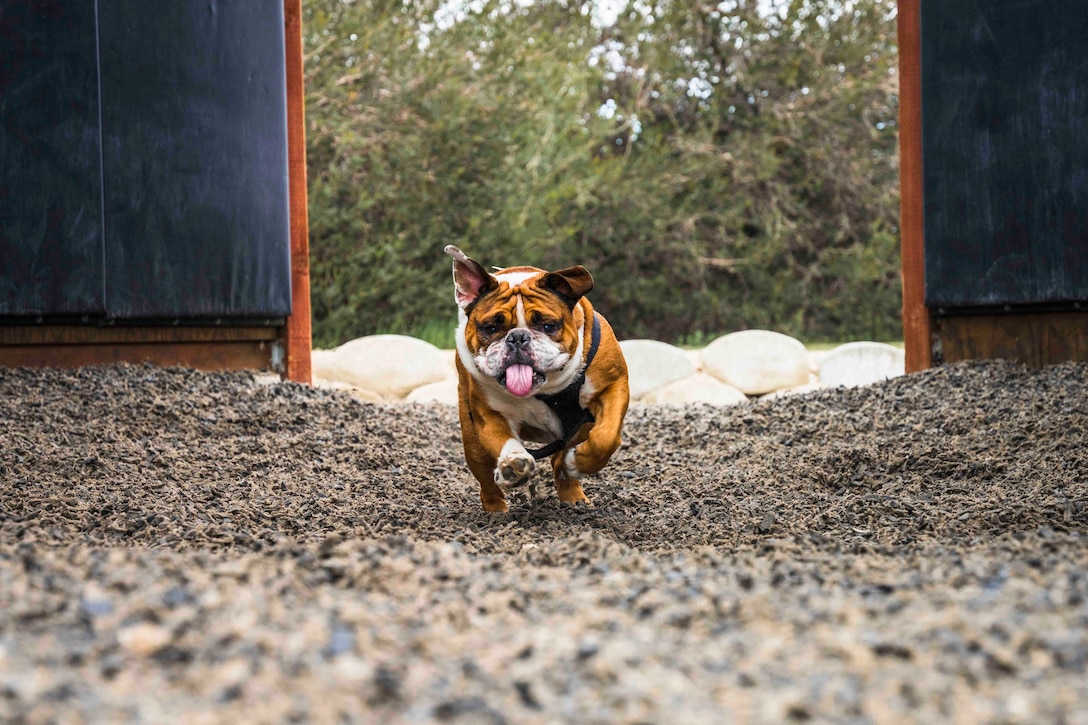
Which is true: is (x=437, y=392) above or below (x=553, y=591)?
above

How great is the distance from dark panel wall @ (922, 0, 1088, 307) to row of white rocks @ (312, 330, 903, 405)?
234 cm

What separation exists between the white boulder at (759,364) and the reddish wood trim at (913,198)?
6.78 feet

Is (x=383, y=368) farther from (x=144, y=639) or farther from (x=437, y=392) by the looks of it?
(x=144, y=639)

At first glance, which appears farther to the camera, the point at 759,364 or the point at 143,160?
the point at 759,364

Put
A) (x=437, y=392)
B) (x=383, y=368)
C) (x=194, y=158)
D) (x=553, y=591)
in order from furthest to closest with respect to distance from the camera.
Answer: (x=383, y=368)
(x=437, y=392)
(x=194, y=158)
(x=553, y=591)

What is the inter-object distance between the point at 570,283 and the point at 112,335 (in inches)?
150

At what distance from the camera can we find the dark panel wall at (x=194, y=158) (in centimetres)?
624

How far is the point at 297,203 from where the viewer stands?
6.93 metres

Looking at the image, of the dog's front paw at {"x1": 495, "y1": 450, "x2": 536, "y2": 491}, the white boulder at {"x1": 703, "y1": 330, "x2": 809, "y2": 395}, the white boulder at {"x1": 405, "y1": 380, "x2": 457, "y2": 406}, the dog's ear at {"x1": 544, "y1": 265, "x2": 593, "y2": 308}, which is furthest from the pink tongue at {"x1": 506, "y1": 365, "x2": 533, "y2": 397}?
the white boulder at {"x1": 703, "y1": 330, "x2": 809, "y2": 395}

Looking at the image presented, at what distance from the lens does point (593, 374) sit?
3.93 metres

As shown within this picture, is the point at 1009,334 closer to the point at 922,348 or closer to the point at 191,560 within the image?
the point at 922,348

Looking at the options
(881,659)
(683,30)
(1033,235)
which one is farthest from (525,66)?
(881,659)

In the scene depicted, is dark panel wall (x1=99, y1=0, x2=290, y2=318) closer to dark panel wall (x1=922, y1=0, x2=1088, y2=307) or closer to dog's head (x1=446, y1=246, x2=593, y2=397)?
dog's head (x1=446, y1=246, x2=593, y2=397)

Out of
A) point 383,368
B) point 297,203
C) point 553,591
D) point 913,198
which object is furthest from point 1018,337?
point 553,591
